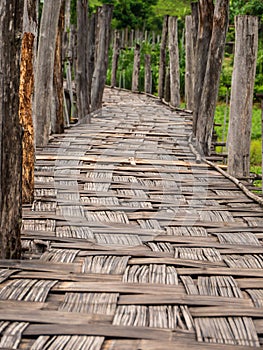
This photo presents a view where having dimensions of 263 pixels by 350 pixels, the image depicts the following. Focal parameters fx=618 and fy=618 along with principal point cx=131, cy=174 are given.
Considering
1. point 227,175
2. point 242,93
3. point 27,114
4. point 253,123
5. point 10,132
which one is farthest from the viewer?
point 253,123

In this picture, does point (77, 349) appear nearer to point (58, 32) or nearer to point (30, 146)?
point (30, 146)

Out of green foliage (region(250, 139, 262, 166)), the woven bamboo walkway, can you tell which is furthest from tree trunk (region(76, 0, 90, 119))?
green foliage (region(250, 139, 262, 166))

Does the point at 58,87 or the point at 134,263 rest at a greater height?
the point at 58,87

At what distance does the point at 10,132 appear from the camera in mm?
1995

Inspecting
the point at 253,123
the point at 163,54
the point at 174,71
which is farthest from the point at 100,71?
the point at 253,123

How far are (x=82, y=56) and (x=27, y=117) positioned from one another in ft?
8.46

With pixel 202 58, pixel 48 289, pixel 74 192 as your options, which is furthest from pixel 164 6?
pixel 48 289

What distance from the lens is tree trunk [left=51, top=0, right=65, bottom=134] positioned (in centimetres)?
457

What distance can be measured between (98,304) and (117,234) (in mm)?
673

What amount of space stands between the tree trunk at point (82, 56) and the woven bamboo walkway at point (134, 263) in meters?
1.91

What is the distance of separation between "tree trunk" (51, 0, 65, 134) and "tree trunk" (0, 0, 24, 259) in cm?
261

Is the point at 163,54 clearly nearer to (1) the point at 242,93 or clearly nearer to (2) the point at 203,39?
(2) the point at 203,39

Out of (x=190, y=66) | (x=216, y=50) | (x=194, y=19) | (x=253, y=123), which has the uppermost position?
(x=194, y=19)

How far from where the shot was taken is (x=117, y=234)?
2361mm
